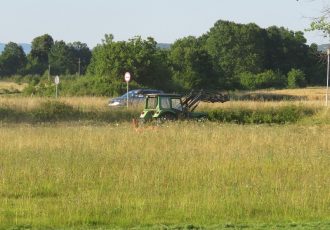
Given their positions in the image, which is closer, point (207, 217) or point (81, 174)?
point (207, 217)

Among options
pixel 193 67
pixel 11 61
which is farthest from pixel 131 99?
pixel 11 61

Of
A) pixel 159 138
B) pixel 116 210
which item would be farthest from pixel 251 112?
pixel 116 210

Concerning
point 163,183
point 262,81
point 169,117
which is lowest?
point 163,183

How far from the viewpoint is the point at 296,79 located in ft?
324

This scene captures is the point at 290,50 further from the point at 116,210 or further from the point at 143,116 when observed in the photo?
the point at 116,210

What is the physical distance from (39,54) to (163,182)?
355 ft

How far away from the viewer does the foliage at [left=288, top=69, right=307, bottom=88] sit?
9737 centimetres

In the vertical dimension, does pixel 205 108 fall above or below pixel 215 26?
below

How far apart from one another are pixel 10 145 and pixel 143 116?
41.3ft

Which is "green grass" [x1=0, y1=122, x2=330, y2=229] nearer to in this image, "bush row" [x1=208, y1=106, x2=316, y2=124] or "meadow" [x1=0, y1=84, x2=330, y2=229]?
"meadow" [x1=0, y1=84, x2=330, y2=229]

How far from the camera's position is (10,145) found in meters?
17.6

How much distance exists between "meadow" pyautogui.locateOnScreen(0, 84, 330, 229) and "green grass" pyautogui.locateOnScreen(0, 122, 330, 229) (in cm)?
2

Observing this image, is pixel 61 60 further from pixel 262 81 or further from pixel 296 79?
pixel 296 79

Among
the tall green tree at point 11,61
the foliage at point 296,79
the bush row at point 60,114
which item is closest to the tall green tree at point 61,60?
the tall green tree at point 11,61
